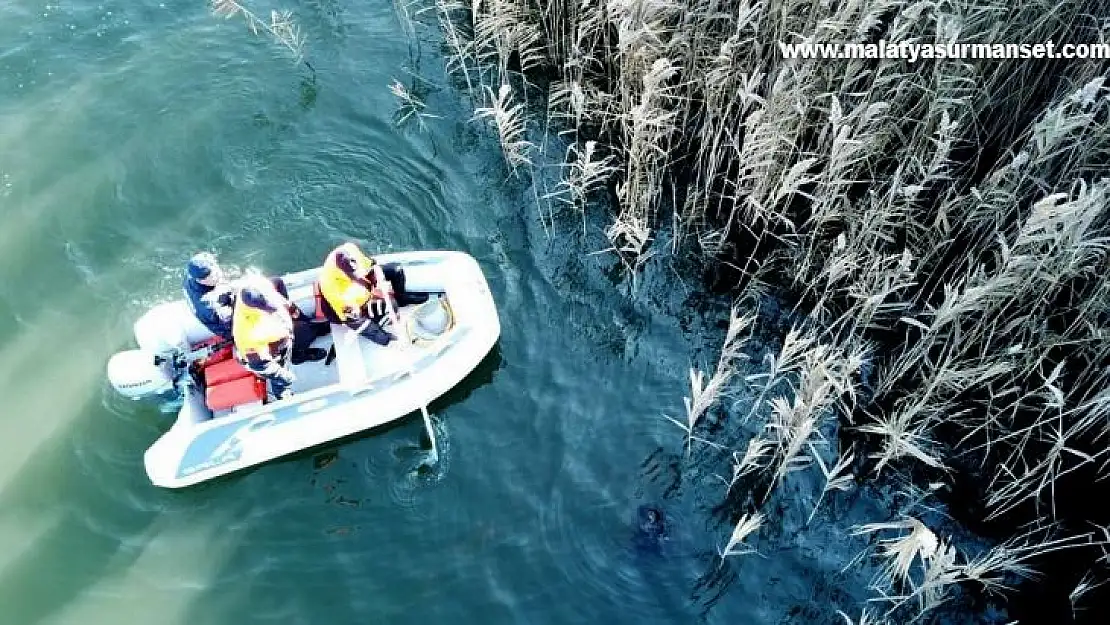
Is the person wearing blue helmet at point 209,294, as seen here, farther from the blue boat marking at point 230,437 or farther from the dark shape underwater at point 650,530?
the dark shape underwater at point 650,530

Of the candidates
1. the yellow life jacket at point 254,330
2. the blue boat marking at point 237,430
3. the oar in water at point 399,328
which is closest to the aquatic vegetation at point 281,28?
the oar in water at point 399,328

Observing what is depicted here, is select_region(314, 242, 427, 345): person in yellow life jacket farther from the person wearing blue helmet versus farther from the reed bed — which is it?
the reed bed

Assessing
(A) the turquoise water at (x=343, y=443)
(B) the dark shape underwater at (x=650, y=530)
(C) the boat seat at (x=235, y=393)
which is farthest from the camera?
(C) the boat seat at (x=235, y=393)

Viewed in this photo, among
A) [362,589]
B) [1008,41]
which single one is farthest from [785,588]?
[1008,41]

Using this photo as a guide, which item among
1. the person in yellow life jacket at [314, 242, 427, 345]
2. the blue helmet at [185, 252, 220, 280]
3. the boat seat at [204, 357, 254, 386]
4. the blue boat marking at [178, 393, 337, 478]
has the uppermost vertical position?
the blue helmet at [185, 252, 220, 280]

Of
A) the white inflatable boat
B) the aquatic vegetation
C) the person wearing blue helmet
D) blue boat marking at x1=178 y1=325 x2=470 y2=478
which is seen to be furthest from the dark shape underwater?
the aquatic vegetation

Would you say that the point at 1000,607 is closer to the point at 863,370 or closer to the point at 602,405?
the point at 863,370

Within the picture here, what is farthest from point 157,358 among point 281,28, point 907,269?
point 907,269
